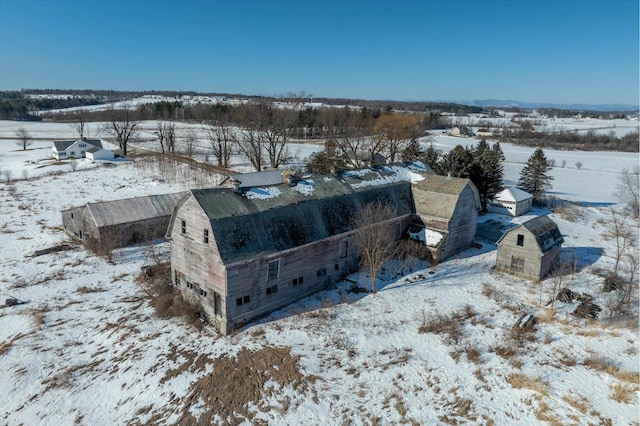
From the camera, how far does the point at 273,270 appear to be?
2311cm

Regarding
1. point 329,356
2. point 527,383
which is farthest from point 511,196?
point 329,356

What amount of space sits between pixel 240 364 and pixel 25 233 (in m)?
31.0

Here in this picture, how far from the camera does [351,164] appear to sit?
5638cm

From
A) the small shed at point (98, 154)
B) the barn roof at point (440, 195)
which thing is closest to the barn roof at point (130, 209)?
the barn roof at point (440, 195)

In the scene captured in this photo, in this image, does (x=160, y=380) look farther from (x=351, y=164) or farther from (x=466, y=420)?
(x=351, y=164)

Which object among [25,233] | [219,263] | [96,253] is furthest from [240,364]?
[25,233]

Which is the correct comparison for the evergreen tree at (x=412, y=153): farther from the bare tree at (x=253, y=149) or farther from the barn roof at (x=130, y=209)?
the barn roof at (x=130, y=209)

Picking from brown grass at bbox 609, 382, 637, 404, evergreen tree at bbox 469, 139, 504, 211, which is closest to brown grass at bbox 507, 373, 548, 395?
brown grass at bbox 609, 382, 637, 404

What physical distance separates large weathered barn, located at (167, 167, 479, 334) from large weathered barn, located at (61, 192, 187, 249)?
11.6 metres

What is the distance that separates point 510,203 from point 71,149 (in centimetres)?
8219

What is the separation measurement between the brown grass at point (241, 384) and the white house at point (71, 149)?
76.1 m

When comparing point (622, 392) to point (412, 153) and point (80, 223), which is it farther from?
point (412, 153)

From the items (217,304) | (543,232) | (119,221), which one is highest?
(119,221)

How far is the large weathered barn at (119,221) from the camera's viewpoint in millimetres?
33469
